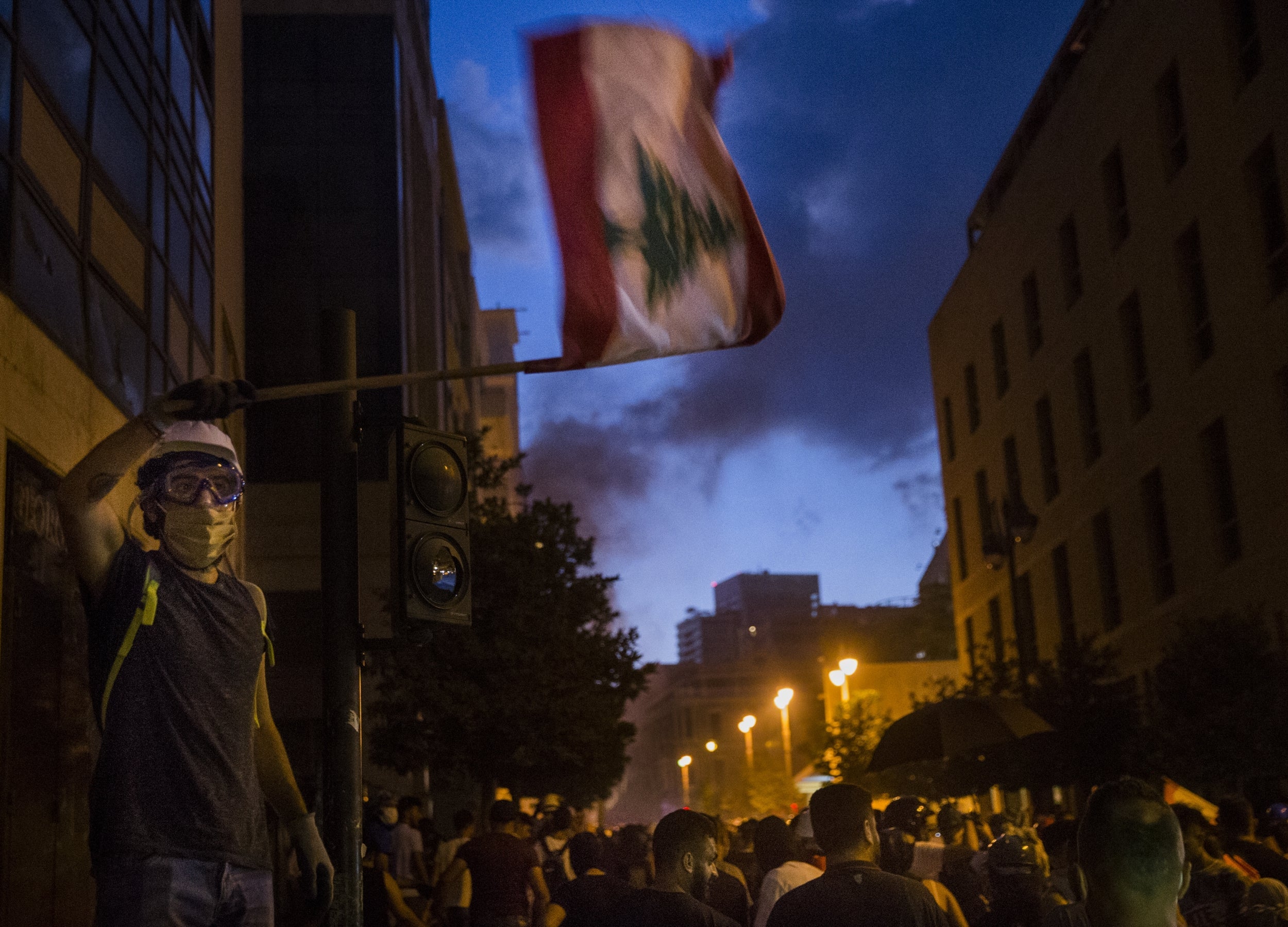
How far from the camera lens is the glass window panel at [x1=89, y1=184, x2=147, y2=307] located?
487 inches

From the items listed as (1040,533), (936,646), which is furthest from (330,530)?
(936,646)

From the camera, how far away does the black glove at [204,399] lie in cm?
369

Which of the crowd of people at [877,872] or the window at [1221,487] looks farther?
the window at [1221,487]

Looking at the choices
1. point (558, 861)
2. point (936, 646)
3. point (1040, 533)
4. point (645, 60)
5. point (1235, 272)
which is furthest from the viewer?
point (936, 646)

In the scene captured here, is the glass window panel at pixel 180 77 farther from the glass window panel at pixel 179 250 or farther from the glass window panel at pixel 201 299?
the glass window panel at pixel 201 299

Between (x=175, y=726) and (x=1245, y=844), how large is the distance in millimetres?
7777

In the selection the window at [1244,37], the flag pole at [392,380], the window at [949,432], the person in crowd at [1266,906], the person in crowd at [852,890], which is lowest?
the person in crowd at [1266,906]

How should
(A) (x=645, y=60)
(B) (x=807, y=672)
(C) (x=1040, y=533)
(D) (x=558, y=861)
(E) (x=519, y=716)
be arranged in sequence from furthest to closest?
(B) (x=807, y=672) → (C) (x=1040, y=533) → (E) (x=519, y=716) → (D) (x=558, y=861) → (A) (x=645, y=60)

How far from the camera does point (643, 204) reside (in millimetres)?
5973

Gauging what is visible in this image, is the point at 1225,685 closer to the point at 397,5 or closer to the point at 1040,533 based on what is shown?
the point at 1040,533

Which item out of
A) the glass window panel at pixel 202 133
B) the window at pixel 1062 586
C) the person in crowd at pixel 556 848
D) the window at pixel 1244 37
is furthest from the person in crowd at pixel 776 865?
the window at pixel 1062 586

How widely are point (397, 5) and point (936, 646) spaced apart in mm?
53647

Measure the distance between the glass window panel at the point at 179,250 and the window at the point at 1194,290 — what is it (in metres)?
18.1

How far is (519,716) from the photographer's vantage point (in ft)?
88.4
